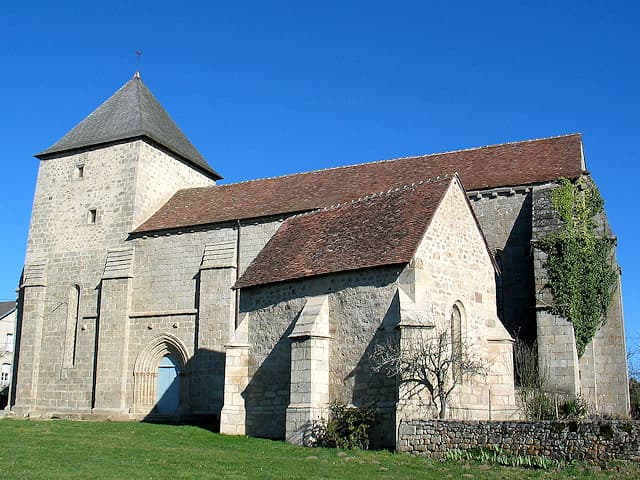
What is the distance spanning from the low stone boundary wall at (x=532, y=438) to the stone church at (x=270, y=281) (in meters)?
0.98

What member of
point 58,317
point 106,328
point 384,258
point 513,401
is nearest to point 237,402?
point 384,258

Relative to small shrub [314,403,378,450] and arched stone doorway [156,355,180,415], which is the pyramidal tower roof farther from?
small shrub [314,403,378,450]

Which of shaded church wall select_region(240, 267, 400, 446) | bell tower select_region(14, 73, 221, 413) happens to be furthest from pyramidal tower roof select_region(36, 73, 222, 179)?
shaded church wall select_region(240, 267, 400, 446)

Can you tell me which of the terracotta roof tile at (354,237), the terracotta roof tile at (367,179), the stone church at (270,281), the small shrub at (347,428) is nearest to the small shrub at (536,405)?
the stone church at (270,281)

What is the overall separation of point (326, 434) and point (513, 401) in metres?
5.37

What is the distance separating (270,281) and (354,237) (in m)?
2.60

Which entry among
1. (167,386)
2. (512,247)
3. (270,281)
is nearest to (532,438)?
(270,281)

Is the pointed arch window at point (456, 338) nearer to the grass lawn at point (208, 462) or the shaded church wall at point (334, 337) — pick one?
the shaded church wall at point (334, 337)

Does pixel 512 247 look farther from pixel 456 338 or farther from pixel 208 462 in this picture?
pixel 208 462

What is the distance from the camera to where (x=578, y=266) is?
22344 mm

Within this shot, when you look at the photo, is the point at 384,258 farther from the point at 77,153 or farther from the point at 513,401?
the point at 77,153

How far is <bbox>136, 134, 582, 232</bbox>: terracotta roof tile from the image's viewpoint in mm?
25172

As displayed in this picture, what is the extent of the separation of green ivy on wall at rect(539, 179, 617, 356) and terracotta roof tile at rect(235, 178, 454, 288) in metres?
5.43

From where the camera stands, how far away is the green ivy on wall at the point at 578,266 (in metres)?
22.1
